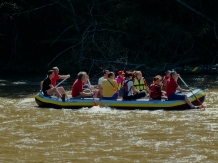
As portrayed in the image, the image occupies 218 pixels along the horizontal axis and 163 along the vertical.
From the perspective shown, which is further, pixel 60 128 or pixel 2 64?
pixel 2 64

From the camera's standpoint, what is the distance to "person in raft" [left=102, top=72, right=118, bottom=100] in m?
16.2

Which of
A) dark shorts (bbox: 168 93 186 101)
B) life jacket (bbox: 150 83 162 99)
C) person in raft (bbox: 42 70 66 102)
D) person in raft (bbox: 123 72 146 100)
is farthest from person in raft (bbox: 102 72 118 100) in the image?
dark shorts (bbox: 168 93 186 101)

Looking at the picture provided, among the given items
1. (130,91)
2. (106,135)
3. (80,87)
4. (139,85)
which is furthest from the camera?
(139,85)

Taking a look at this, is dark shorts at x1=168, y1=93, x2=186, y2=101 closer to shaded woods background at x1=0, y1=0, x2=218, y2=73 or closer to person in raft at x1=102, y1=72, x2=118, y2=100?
person in raft at x1=102, y1=72, x2=118, y2=100

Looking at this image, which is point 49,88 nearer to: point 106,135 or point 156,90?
point 156,90

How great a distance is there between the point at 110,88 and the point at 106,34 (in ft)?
33.6

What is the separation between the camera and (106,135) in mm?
12516

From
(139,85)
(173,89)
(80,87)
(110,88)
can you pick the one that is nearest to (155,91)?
(173,89)

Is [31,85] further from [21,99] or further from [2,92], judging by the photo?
[21,99]

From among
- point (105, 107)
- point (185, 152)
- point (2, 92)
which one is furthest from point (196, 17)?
point (185, 152)

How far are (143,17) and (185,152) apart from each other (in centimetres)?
1656

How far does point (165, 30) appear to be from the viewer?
87.6ft

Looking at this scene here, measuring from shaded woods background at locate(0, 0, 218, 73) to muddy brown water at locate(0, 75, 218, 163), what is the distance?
8616 mm

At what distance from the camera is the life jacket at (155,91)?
15852 millimetres
